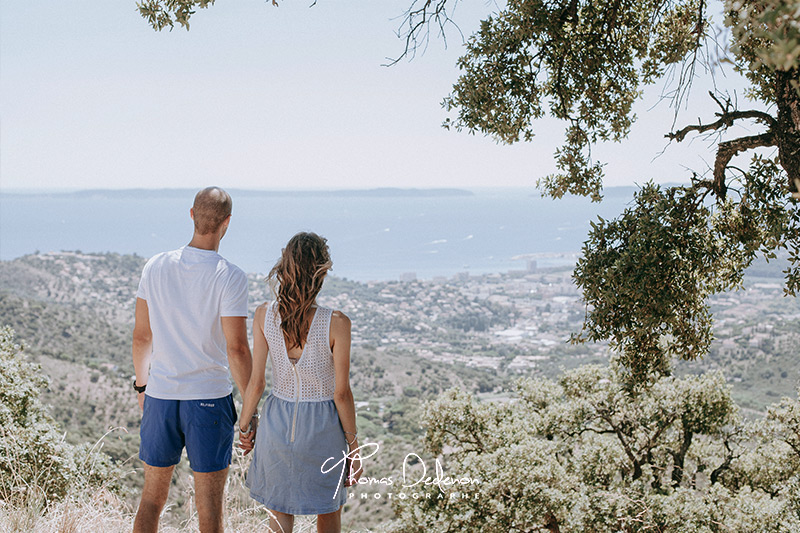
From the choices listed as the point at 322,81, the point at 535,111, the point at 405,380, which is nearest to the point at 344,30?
the point at 405,380

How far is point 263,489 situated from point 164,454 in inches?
18.9

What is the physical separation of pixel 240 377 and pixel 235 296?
1.22 feet

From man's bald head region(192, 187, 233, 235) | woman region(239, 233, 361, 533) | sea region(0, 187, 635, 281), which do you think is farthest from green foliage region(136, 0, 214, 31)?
sea region(0, 187, 635, 281)

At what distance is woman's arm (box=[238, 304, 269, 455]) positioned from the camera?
267 centimetres

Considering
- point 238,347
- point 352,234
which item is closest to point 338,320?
point 238,347

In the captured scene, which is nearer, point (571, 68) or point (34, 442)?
point (571, 68)

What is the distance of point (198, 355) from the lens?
2.68 m

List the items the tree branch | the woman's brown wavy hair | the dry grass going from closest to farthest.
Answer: the woman's brown wavy hair → the dry grass → the tree branch

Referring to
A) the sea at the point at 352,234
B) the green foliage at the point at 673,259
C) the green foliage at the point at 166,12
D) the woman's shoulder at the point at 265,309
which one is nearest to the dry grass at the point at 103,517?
the woman's shoulder at the point at 265,309

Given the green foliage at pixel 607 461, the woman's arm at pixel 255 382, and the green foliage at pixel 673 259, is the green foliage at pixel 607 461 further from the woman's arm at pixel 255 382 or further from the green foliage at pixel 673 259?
the woman's arm at pixel 255 382

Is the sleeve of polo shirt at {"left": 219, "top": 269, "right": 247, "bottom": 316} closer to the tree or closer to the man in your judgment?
the man

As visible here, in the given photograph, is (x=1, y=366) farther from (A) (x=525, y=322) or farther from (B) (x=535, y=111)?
(A) (x=525, y=322)

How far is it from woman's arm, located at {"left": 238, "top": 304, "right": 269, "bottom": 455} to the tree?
2.15 meters

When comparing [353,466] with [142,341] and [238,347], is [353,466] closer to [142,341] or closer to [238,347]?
[238,347]
